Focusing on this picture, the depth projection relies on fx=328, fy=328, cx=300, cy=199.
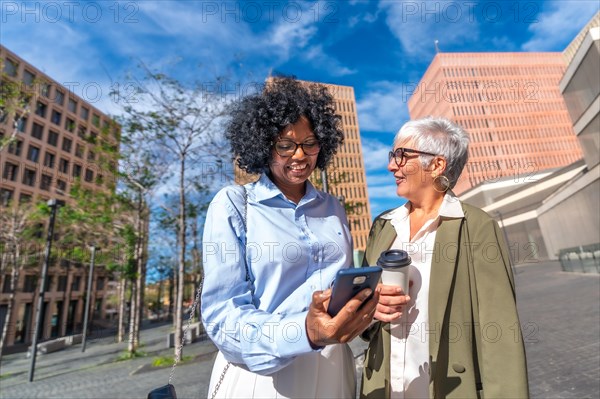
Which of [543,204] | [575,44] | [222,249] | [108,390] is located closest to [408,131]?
[222,249]

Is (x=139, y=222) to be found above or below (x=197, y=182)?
below

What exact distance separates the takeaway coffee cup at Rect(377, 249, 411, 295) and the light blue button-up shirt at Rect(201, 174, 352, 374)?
275 millimetres

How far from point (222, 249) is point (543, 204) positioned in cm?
5220

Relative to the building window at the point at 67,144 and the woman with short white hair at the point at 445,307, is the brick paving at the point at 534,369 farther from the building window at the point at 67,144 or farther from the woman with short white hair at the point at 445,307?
the building window at the point at 67,144

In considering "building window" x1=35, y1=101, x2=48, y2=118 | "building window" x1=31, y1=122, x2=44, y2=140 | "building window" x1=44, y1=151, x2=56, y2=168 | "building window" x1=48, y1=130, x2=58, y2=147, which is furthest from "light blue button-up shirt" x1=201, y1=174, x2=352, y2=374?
"building window" x1=48, y1=130, x2=58, y2=147

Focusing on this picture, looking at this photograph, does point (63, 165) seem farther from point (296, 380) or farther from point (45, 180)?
point (296, 380)

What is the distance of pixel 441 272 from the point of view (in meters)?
1.68

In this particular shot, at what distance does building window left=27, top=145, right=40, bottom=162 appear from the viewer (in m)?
39.4

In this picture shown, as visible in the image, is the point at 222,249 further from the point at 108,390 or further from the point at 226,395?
the point at 108,390

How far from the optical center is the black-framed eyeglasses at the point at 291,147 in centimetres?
170

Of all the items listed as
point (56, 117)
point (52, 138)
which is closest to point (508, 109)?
point (56, 117)

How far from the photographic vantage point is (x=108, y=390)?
867cm

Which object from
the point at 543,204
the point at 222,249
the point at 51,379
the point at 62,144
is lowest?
the point at 51,379

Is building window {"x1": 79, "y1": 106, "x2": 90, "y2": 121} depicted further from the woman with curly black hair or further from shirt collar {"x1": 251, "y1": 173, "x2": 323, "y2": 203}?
shirt collar {"x1": 251, "y1": 173, "x2": 323, "y2": 203}
